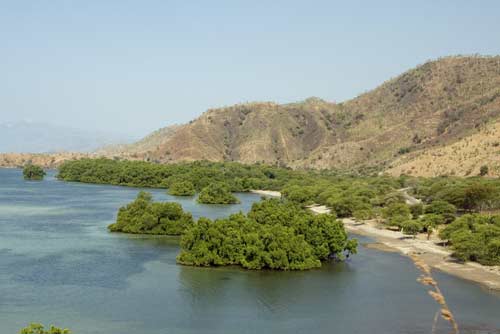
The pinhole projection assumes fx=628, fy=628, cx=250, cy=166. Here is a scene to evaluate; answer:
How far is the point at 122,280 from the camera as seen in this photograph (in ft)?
165

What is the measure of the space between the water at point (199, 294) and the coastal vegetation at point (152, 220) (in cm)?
449

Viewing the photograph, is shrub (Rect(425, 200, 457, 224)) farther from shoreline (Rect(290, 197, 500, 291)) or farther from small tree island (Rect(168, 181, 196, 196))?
small tree island (Rect(168, 181, 196, 196))

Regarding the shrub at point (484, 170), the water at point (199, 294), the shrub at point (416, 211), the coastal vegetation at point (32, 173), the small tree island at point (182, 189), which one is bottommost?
the water at point (199, 294)

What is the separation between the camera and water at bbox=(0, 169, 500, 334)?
39.9 m

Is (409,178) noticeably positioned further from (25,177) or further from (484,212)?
(25,177)

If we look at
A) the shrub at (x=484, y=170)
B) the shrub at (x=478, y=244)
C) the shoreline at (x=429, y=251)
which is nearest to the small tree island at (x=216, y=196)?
the shoreline at (x=429, y=251)

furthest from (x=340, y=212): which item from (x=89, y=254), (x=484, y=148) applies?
(x=484, y=148)

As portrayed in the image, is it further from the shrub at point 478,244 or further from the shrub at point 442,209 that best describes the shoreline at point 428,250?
the shrub at point 442,209

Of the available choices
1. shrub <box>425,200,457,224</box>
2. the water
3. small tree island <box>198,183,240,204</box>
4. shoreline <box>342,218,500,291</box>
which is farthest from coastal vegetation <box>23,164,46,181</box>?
shrub <box>425,200,457,224</box>

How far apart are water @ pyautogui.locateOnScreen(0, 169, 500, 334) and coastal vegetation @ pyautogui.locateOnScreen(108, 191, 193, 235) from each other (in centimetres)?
449

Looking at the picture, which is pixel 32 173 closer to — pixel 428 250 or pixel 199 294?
pixel 428 250

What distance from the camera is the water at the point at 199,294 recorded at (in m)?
39.9

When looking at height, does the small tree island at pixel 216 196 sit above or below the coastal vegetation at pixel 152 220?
above

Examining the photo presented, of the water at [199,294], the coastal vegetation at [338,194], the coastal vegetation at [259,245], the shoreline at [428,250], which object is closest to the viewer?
the water at [199,294]
